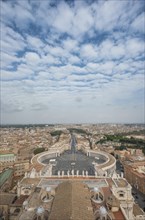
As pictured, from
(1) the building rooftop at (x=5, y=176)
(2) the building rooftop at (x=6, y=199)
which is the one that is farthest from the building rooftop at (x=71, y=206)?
(1) the building rooftop at (x=5, y=176)

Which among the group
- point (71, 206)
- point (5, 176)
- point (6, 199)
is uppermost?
point (71, 206)

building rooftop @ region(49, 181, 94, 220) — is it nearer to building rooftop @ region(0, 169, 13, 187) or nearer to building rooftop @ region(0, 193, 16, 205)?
building rooftop @ region(0, 193, 16, 205)

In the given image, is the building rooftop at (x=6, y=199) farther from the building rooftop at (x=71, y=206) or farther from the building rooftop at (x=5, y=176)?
the building rooftop at (x=71, y=206)

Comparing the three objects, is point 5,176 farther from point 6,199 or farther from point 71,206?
point 71,206

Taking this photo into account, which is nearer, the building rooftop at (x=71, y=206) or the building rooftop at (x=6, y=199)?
the building rooftop at (x=71, y=206)

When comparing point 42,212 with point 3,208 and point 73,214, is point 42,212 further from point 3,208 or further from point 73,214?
point 3,208

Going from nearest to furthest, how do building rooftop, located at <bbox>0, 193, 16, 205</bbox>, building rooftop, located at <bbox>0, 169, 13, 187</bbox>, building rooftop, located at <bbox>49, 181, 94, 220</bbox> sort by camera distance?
building rooftop, located at <bbox>49, 181, 94, 220</bbox> < building rooftop, located at <bbox>0, 193, 16, 205</bbox> < building rooftop, located at <bbox>0, 169, 13, 187</bbox>

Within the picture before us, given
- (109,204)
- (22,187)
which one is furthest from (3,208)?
(109,204)

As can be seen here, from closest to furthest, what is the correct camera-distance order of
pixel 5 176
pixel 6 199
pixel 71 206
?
pixel 71 206, pixel 6 199, pixel 5 176

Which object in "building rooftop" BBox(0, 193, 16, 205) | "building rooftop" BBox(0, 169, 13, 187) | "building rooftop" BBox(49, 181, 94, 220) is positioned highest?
"building rooftop" BBox(49, 181, 94, 220)

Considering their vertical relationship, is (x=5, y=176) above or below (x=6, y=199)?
below

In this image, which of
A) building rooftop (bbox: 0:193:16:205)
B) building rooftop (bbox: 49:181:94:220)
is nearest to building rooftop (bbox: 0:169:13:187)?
building rooftop (bbox: 0:193:16:205)

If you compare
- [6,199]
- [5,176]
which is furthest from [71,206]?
[5,176]
